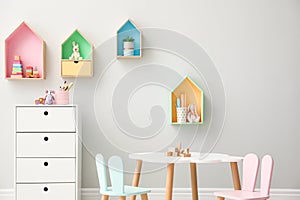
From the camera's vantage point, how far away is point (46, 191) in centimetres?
377

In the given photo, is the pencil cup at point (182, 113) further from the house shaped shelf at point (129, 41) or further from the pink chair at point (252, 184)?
the pink chair at point (252, 184)

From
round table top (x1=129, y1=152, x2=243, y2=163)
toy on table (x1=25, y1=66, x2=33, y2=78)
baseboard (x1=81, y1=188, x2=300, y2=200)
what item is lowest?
baseboard (x1=81, y1=188, x2=300, y2=200)

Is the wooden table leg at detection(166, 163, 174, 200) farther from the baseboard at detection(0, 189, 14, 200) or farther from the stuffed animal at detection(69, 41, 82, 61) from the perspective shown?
the baseboard at detection(0, 189, 14, 200)

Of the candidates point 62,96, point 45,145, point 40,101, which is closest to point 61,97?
point 62,96

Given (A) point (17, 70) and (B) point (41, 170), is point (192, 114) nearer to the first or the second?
(B) point (41, 170)

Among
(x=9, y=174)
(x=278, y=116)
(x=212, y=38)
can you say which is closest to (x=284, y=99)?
(x=278, y=116)

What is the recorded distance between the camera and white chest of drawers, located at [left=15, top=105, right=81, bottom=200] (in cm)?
377

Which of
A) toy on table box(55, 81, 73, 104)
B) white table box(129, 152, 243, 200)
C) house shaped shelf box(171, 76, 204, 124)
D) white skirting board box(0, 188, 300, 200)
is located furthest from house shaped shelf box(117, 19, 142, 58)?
white skirting board box(0, 188, 300, 200)

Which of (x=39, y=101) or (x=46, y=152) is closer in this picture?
(x=46, y=152)

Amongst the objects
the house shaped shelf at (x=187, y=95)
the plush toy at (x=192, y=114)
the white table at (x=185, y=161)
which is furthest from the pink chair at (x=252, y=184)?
the house shaped shelf at (x=187, y=95)

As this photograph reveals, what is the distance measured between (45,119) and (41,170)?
0.37m

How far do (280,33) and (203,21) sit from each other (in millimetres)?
643

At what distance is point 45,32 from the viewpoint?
4.19 metres

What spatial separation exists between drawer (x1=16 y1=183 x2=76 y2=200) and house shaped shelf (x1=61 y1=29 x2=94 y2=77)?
892 millimetres
